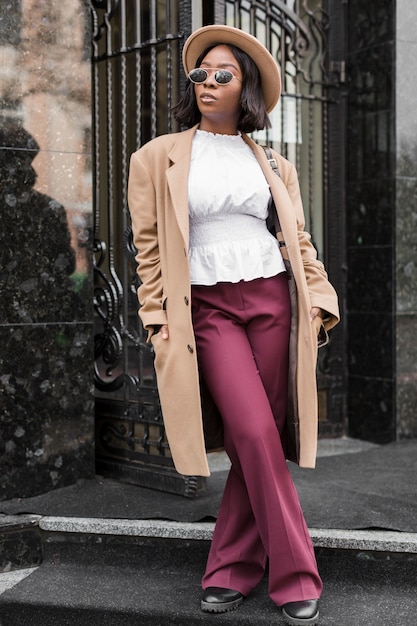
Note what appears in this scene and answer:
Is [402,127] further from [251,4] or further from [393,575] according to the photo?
[393,575]

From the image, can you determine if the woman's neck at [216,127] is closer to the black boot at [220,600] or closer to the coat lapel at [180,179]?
the coat lapel at [180,179]

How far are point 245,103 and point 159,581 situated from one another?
2.12m

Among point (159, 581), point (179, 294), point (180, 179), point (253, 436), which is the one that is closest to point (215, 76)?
point (180, 179)

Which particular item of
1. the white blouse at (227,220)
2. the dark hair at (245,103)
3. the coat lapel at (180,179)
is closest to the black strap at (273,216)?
the white blouse at (227,220)

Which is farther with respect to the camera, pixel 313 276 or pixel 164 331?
pixel 313 276

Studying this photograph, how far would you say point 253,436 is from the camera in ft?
11.1

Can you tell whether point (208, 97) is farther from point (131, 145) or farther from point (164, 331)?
point (131, 145)

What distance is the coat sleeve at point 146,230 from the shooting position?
11.7ft

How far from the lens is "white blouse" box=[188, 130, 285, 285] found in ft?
11.5

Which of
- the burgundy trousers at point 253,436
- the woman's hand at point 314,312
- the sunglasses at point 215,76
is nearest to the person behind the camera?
the burgundy trousers at point 253,436

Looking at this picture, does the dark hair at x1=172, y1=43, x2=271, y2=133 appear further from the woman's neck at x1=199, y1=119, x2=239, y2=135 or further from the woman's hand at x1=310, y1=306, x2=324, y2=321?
the woman's hand at x1=310, y1=306, x2=324, y2=321

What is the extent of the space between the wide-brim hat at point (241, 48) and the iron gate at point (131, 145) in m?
1.01

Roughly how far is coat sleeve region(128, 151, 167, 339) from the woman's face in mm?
337

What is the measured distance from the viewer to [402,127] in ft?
18.9
